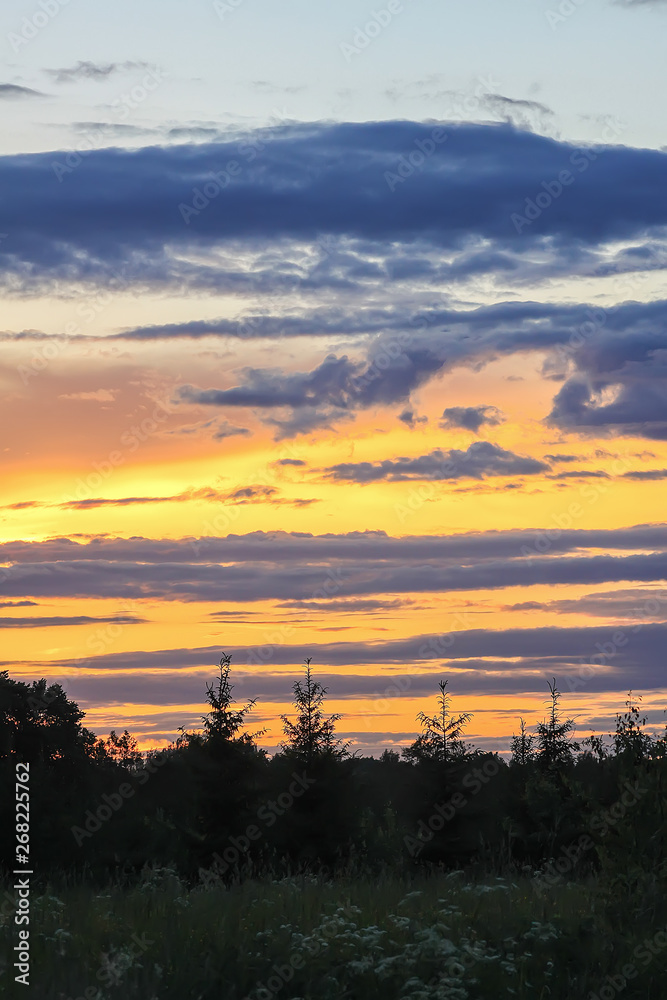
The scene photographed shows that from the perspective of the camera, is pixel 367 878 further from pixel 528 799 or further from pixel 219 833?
pixel 528 799

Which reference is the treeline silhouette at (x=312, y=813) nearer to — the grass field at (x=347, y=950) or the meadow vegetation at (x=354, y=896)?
the meadow vegetation at (x=354, y=896)

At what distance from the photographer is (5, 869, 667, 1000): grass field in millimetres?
13648

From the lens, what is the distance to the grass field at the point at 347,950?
13.6m

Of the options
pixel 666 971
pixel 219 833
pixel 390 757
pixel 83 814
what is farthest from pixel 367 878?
pixel 390 757

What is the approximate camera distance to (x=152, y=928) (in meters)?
15.8

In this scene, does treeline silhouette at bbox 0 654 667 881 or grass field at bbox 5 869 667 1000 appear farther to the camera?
treeline silhouette at bbox 0 654 667 881

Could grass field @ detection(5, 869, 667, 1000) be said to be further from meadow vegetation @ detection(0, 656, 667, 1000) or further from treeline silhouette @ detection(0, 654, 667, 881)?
treeline silhouette @ detection(0, 654, 667, 881)

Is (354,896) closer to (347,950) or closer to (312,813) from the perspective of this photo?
(347,950)

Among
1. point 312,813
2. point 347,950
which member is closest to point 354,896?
point 347,950

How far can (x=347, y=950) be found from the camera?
14.5 m

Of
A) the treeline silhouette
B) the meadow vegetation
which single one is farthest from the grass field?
the treeline silhouette

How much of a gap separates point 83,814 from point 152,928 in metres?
22.1

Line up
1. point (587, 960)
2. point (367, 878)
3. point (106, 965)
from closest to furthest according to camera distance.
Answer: point (106, 965) → point (587, 960) → point (367, 878)

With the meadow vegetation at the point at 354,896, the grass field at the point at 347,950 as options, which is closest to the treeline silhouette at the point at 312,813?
the meadow vegetation at the point at 354,896
